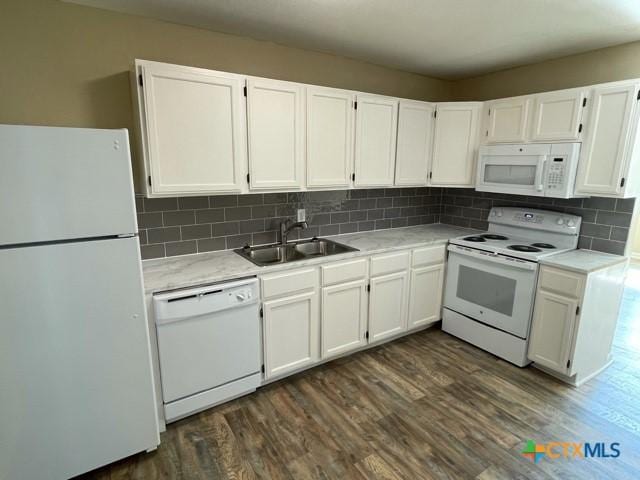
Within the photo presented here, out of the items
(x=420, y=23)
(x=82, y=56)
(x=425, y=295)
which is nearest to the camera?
(x=82, y=56)

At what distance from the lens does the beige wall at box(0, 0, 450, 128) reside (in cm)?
188

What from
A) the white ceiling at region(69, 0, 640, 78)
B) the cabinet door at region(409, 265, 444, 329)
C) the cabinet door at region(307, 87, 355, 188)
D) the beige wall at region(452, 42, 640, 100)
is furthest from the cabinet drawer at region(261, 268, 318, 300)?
the beige wall at region(452, 42, 640, 100)

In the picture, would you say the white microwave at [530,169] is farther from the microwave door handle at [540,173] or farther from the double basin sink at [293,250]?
the double basin sink at [293,250]

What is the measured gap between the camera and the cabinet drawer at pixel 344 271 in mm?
2531

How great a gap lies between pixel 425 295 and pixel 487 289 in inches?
21.1

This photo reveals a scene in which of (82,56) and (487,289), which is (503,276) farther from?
(82,56)

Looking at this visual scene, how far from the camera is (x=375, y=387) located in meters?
2.48

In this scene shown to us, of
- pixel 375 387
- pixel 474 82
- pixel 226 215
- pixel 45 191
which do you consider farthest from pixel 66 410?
pixel 474 82

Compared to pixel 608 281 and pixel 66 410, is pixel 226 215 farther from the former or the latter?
pixel 608 281

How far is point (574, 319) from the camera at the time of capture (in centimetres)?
239

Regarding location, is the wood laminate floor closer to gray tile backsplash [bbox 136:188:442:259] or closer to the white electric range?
the white electric range

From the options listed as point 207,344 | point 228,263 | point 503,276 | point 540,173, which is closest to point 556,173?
point 540,173

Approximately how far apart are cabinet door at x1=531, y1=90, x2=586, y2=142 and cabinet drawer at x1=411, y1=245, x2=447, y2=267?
1.18 m

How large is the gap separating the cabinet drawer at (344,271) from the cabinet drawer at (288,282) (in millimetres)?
92
